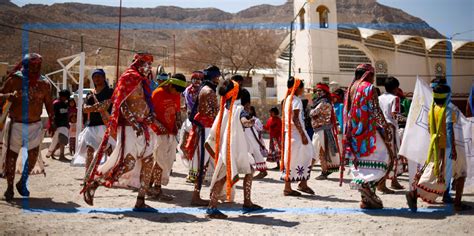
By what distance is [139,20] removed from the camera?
450 ft

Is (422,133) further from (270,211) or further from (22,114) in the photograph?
(22,114)

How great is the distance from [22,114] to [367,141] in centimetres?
462

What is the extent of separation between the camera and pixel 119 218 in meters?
5.29

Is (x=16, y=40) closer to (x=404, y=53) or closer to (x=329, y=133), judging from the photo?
(x=404, y=53)

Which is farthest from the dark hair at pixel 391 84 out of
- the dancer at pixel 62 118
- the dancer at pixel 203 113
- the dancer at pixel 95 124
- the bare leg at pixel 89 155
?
the dancer at pixel 62 118

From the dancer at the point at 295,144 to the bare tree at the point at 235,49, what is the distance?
38.3 meters

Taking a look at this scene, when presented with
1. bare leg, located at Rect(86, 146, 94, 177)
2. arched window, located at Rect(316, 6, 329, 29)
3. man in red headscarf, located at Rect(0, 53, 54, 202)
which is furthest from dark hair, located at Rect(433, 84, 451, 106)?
arched window, located at Rect(316, 6, 329, 29)

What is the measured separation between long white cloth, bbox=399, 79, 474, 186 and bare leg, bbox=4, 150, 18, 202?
16.8 ft

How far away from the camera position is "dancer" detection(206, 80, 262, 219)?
17.2ft

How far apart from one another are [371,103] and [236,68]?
128ft

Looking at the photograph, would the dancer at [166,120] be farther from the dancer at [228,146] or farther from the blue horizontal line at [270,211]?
the dancer at [228,146]

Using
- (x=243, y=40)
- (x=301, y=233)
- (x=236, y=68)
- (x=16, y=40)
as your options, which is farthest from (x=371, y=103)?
(x=16, y=40)

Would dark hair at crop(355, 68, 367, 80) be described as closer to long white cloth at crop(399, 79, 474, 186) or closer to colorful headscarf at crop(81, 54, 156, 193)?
long white cloth at crop(399, 79, 474, 186)

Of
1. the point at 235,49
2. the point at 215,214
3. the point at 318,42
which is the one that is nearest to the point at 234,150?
the point at 215,214
